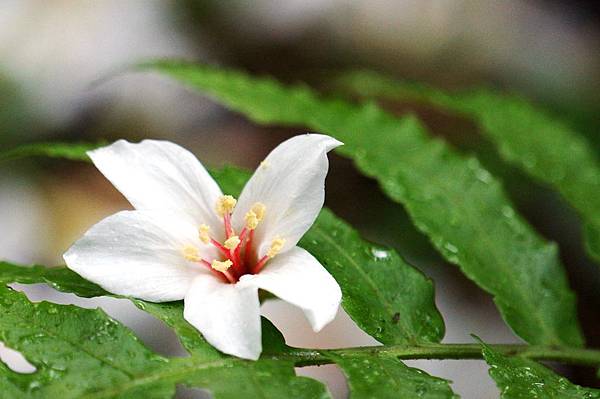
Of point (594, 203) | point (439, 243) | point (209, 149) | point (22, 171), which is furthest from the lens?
point (209, 149)

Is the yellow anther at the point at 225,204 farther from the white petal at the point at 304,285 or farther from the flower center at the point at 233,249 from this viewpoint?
the white petal at the point at 304,285

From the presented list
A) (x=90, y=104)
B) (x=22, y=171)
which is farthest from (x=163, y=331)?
(x=90, y=104)

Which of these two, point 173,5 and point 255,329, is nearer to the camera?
point 255,329

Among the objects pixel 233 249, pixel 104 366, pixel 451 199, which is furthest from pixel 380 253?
pixel 104 366

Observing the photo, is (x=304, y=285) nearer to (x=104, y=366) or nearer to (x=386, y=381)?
(x=386, y=381)

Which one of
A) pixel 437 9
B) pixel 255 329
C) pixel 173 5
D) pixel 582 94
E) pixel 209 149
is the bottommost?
pixel 255 329

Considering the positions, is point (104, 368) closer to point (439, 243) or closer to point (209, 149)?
point (439, 243)
